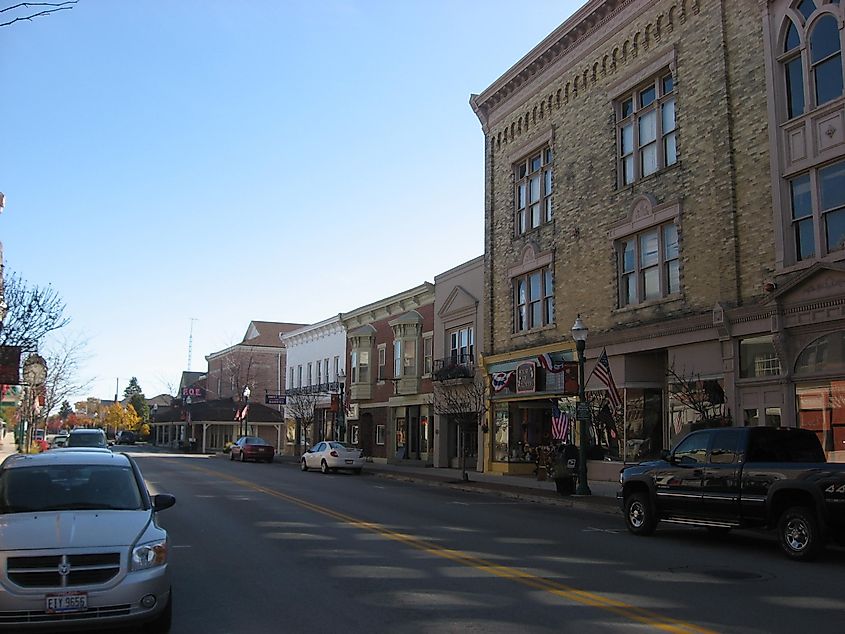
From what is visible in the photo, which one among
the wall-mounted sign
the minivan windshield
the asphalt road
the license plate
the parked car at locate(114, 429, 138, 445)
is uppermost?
the wall-mounted sign

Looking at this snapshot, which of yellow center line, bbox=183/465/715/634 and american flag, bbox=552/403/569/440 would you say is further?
american flag, bbox=552/403/569/440

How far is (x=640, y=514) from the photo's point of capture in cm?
1420

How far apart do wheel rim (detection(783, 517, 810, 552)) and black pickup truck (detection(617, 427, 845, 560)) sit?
14mm

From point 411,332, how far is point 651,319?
1890cm

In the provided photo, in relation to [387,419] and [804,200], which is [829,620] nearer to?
[804,200]

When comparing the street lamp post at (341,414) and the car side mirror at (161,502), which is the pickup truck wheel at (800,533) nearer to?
the car side mirror at (161,502)

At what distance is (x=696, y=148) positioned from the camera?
22.1m

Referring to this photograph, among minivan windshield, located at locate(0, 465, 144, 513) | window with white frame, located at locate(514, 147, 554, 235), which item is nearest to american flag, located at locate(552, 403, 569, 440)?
window with white frame, located at locate(514, 147, 554, 235)

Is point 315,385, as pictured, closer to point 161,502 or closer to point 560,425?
point 560,425

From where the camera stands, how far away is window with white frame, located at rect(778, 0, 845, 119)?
1820cm

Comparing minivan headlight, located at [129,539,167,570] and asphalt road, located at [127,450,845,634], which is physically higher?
minivan headlight, located at [129,539,167,570]

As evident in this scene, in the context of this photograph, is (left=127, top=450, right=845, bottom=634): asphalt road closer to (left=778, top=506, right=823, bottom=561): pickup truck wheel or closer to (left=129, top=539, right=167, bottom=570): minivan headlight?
(left=778, top=506, right=823, bottom=561): pickup truck wheel

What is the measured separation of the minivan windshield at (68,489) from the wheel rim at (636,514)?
927cm

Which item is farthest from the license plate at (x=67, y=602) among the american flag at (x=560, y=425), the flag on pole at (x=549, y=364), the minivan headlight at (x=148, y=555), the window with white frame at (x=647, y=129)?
the flag on pole at (x=549, y=364)
